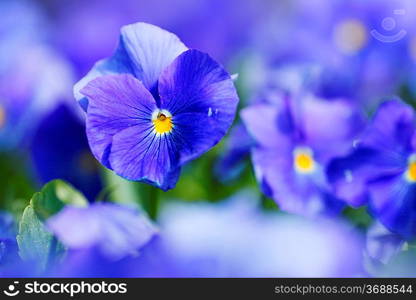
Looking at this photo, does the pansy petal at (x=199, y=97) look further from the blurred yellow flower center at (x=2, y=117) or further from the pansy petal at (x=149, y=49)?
the blurred yellow flower center at (x=2, y=117)

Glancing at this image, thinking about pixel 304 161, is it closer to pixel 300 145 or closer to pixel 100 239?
pixel 300 145

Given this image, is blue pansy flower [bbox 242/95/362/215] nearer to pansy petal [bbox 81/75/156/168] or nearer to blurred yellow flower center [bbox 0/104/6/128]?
pansy petal [bbox 81/75/156/168]

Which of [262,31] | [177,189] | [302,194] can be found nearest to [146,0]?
[262,31]

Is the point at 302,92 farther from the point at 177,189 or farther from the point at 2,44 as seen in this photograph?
the point at 2,44

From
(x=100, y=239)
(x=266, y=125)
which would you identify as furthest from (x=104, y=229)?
(x=266, y=125)

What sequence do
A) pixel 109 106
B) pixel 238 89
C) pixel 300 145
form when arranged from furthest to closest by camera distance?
pixel 238 89
pixel 300 145
pixel 109 106

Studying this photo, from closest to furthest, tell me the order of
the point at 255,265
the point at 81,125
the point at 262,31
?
Result: the point at 255,265, the point at 81,125, the point at 262,31

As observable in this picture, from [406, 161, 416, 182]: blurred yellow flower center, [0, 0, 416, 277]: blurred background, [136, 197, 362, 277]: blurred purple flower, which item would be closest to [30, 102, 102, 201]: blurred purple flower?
[0, 0, 416, 277]: blurred background
